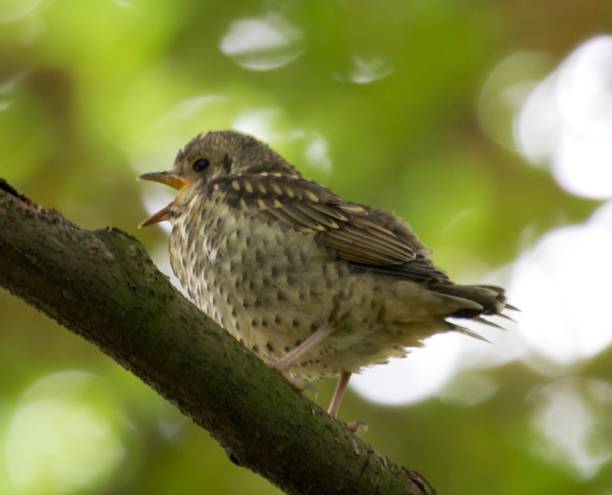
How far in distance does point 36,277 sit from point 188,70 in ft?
10.2

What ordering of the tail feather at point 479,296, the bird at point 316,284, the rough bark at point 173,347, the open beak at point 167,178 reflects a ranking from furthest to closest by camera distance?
the open beak at point 167,178
the bird at point 316,284
the tail feather at point 479,296
the rough bark at point 173,347

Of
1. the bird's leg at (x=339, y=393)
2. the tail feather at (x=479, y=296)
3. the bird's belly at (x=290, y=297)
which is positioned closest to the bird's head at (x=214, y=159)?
the bird's belly at (x=290, y=297)

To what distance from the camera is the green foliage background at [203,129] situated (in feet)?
17.7

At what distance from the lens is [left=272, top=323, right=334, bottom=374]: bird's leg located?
12.7ft

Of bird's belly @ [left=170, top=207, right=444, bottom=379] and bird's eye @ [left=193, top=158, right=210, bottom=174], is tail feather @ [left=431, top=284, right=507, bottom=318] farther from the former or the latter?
bird's eye @ [left=193, top=158, right=210, bottom=174]

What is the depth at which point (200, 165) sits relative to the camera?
17.0ft

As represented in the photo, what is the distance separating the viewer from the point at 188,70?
5.47 metres

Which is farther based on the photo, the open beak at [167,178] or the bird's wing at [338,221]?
the open beak at [167,178]

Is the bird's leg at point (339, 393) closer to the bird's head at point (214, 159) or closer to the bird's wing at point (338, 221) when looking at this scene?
the bird's wing at point (338, 221)

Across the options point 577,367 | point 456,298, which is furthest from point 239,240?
point 577,367

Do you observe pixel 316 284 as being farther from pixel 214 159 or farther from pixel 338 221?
pixel 214 159

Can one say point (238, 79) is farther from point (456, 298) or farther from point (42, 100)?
point (456, 298)

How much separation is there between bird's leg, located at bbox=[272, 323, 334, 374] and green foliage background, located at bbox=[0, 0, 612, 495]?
1.57m

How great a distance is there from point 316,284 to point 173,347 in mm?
1294
